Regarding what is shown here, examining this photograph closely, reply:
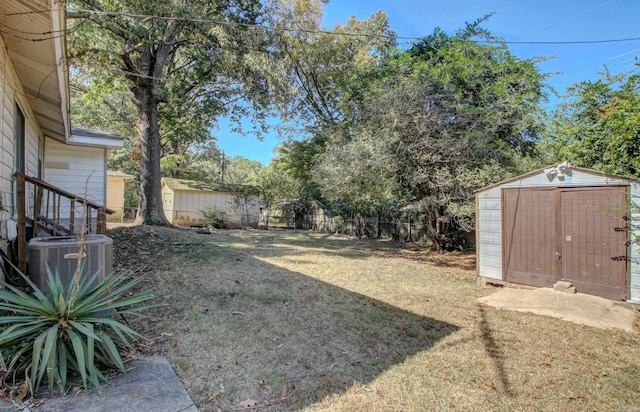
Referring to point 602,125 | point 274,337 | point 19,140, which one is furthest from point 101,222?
point 602,125

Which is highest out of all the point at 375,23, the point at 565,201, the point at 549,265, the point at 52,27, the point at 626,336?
the point at 375,23

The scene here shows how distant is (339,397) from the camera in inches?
100

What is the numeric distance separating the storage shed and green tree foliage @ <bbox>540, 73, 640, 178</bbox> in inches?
15.7

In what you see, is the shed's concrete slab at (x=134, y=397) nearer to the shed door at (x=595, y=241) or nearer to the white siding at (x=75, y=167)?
the shed door at (x=595, y=241)

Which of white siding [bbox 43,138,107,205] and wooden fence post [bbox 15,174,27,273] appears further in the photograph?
white siding [bbox 43,138,107,205]

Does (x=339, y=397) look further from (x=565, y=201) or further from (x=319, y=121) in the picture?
(x=319, y=121)

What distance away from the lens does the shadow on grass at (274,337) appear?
2641mm

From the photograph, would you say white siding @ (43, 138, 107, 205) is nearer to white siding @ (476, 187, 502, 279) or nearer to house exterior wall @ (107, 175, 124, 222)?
white siding @ (476, 187, 502, 279)

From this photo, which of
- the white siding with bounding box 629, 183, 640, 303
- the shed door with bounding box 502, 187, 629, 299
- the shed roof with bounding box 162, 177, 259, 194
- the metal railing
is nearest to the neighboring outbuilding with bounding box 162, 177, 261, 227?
the shed roof with bounding box 162, 177, 259, 194

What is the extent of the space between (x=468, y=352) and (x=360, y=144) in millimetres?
6585

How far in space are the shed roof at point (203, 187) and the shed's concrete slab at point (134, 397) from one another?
1706 cm

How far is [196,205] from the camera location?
18.9 meters

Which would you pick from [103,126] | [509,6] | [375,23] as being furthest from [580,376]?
[103,126]

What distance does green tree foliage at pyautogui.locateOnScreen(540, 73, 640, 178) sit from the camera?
15.9ft
